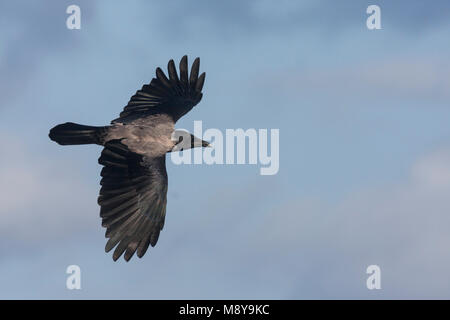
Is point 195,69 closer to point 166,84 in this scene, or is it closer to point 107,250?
point 166,84

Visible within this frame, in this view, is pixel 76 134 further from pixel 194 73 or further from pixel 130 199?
pixel 194 73

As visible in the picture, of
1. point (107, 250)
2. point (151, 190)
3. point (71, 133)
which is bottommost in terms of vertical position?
point (107, 250)

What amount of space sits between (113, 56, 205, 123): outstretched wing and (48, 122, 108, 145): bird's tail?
3.64 ft

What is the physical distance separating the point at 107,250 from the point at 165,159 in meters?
2.65

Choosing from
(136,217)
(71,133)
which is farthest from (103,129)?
(136,217)

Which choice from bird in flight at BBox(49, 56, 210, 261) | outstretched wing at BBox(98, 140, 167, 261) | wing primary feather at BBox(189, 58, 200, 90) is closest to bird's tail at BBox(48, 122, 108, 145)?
bird in flight at BBox(49, 56, 210, 261)

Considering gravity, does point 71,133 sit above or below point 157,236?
above

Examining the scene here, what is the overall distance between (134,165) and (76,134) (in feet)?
4.97

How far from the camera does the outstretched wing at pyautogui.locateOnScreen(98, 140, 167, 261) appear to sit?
20688 millimetres

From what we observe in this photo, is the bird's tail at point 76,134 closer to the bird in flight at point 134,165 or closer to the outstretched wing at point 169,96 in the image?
the bird in flight at point 134,165

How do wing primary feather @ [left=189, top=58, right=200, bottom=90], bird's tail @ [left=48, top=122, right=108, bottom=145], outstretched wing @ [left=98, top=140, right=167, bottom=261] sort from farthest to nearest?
1. wing primary feather @ [left=189, top=58, right=200, bottom=90]
2. bird's tail @ [left=48, top=122, right=108, bottom=145]
3. outstretched wing @ [left=98, top=140, right=167, bottom=261]

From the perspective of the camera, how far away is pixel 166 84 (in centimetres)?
2267

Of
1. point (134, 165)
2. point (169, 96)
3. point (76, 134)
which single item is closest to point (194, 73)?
point (169, 96)

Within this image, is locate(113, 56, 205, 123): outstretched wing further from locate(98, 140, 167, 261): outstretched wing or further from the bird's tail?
locate(98, 140, 167, 261): outstretched wing
